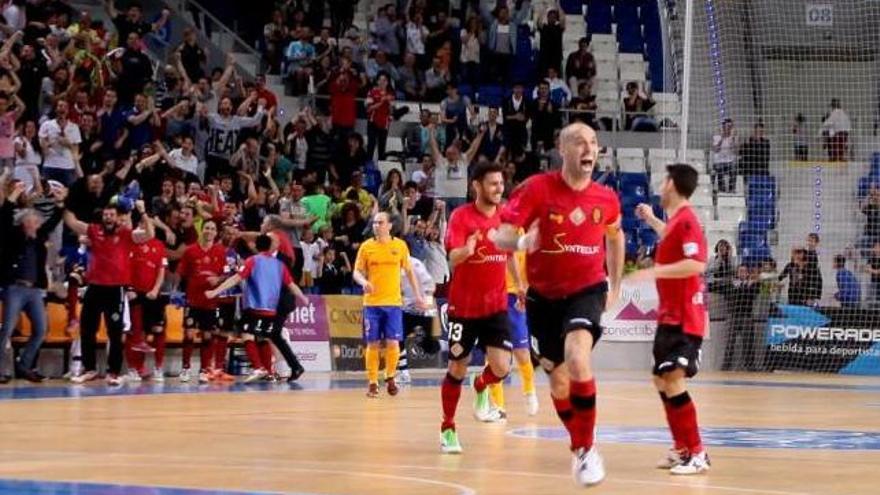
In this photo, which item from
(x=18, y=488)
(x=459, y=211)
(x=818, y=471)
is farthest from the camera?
(x=459, y=211)

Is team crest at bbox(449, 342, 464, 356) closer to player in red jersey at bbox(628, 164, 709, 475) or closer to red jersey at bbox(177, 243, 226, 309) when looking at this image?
player in red jersey at bbox(628, 164, 709, 475)

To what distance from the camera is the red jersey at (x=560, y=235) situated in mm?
12047

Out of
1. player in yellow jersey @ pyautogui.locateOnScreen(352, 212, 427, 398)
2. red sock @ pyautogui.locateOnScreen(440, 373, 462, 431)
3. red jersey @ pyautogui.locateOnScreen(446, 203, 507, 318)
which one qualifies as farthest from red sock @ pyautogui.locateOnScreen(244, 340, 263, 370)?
red sock @ pyautogui.locateOnScreen(440, 373, 462, 431)

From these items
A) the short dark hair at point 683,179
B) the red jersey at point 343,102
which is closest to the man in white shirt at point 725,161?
the red jersey at point 343,102

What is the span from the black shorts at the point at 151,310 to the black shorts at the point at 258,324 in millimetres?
1242

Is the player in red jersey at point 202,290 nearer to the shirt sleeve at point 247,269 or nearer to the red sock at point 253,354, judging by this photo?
the shirt sleeve at point 247,269

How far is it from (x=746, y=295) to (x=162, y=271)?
12396 millimetres

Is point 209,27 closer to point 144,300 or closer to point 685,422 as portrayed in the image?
point 144,300

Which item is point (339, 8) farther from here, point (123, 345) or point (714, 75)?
point (123, 345)

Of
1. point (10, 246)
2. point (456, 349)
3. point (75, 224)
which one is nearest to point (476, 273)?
point (456, 349)

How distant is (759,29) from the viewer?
3872cm

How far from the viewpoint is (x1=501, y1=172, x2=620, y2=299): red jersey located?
1205 centimetres

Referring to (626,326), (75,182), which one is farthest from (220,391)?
(626,326)

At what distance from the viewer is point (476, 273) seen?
50.2ft
